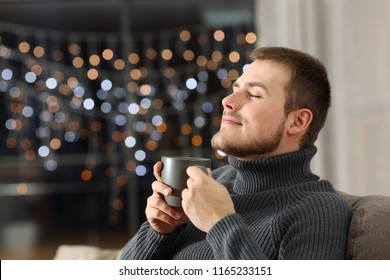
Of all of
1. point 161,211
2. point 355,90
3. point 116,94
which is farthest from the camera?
point 116,94

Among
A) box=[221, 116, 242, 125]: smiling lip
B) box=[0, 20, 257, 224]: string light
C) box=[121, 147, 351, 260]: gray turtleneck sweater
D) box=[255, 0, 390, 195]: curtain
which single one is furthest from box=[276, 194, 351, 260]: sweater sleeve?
box=[0, 20, 257, 224]: string light

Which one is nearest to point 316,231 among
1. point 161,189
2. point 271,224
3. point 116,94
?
point 271,224

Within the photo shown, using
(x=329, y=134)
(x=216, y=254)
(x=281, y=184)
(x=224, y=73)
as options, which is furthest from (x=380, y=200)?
(x=224, y=73)

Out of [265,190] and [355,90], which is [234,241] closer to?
[265,190]

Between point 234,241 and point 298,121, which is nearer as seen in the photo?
point 234,241

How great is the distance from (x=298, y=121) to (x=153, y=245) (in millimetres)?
430

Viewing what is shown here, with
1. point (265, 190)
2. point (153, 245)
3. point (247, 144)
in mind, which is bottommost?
point (153, 245)

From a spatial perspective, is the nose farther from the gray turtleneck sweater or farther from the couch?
the couch

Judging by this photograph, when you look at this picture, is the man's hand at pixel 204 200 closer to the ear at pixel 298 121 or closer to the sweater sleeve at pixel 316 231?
the sweater sleeve at pixel 316 231

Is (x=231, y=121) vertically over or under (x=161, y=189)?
over

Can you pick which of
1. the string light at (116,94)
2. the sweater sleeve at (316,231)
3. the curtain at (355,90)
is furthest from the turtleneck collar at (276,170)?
the string light at (116,94)

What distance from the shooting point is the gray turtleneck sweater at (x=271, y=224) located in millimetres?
1053

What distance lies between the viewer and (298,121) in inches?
49.5

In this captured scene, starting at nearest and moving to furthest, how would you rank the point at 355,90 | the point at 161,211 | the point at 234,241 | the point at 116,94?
the point at 234,241, the point at 161,211, the point at 355,90, the point at 116,94
